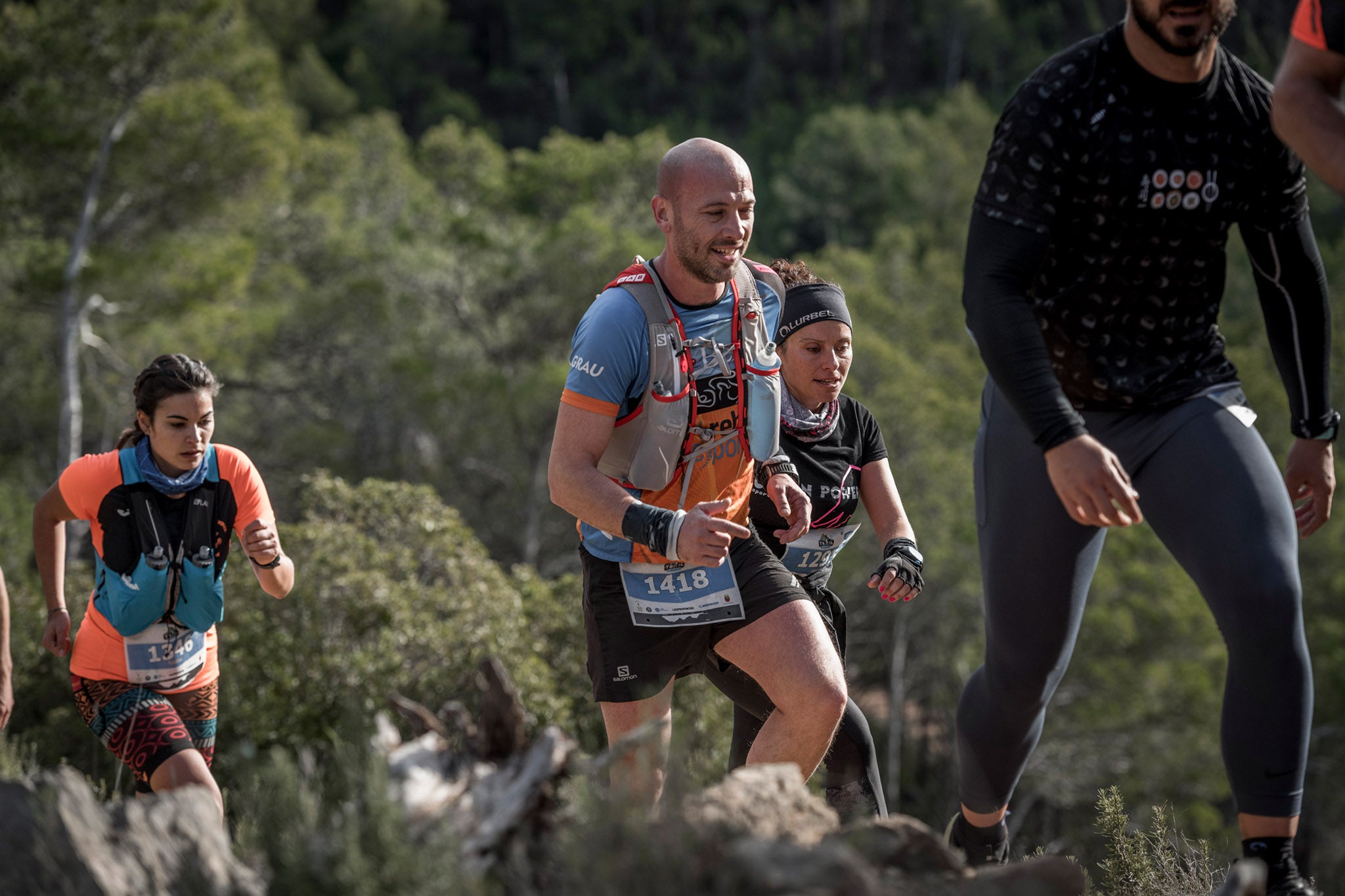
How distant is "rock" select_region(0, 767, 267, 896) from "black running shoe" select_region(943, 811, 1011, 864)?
1.64m

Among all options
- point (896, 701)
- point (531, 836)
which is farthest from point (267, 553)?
point (896, 701)

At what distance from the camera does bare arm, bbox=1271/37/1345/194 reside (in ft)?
7.39

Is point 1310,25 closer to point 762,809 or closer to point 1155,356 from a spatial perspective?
point 1155,356

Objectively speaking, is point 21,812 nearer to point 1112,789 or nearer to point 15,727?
point 1112,789

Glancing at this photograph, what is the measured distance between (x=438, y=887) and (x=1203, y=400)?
1.75 meters

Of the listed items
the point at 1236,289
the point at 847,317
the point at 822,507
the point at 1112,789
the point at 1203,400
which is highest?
the point at 1236,289

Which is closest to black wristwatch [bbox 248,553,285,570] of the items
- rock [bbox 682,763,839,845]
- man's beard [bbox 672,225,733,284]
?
man's beard [bbox 672,225,733,284]

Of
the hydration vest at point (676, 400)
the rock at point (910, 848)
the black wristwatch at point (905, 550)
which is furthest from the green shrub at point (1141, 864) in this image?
the hydration vest at point (676, 400)

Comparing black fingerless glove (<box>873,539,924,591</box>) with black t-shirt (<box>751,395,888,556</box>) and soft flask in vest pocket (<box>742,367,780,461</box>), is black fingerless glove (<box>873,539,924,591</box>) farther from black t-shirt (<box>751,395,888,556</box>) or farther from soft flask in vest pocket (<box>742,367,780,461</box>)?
soft flask in vest pocket (<box>742,367,780,461</box>)

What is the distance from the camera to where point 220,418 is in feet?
87.9

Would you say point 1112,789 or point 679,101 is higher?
point 679,101

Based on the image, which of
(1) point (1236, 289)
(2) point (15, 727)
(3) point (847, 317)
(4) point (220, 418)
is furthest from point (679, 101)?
(3) point (847, 317)

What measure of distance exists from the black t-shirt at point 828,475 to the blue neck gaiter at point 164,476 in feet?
5.69

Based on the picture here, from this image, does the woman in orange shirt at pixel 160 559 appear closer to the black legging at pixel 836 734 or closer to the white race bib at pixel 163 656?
the white race bib at pixel 163 656
